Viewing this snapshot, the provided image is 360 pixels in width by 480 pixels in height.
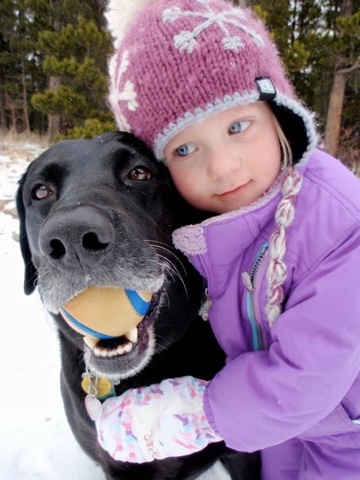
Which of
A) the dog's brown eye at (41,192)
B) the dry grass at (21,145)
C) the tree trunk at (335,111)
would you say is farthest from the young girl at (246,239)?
the tree trunk at (335,111)

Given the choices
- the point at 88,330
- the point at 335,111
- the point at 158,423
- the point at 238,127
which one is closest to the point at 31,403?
the point at 158,423

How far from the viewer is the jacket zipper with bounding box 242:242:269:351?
4.28ft

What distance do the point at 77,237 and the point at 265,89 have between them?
724mm

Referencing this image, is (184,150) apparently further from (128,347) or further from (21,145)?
(21,145)

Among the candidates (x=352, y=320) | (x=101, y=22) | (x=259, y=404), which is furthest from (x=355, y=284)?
(x=101, y=22)

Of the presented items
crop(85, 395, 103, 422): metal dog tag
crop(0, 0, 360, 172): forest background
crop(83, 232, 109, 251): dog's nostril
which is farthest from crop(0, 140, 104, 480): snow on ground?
crop(0, 0, 360, 172): forest background

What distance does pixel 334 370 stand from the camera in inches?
44.4

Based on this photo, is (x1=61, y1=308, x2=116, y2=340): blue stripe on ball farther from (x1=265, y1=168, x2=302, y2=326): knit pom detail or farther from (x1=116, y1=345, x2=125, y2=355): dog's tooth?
(x1=265, y1=168, x2=302, y2=326): knit pom detail

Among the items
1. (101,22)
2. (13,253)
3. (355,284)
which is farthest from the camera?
(101,22)

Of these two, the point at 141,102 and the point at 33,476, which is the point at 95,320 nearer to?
the point at 141,102

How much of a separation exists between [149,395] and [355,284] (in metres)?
0.78

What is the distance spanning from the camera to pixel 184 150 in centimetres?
139

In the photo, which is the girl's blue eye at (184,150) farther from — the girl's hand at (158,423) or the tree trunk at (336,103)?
the tree trunk at (336,103)

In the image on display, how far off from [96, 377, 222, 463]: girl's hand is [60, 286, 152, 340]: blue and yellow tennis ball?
299 millimetres
